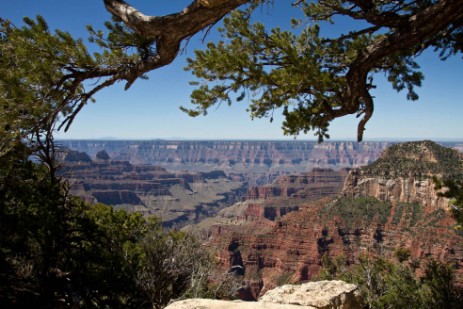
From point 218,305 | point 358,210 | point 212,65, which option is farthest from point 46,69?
point 358,210

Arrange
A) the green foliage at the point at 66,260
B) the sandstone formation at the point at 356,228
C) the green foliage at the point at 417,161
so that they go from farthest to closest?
the green foliage at the point at 417,161
the sandstone formation at the point at 356,228
the green foliage at the point at 66,260

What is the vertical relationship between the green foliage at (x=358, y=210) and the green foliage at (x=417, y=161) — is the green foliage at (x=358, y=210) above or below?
below

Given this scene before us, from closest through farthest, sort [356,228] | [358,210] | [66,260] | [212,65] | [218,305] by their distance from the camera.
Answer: [218,305] → [212,65] → [66,260] → [356,228] → [358,210]

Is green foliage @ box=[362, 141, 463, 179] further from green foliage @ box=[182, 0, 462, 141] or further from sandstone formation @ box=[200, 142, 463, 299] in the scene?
Result: green foliage @ box=[182, 0, 462, 141]

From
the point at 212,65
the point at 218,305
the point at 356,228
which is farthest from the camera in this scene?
the point at 356,228

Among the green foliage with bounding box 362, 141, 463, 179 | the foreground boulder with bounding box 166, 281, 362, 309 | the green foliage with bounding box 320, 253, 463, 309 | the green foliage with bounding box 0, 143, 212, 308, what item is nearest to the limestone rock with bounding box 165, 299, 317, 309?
the foreground boulder with bounding box 166, 281, 362, 309

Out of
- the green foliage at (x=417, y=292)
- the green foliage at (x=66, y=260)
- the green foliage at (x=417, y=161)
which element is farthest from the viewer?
the green foliage at (x=417, y=161)

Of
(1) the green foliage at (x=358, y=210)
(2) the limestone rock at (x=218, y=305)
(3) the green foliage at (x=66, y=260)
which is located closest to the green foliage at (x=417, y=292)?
(3) the green foliage at (x=66, y=260)

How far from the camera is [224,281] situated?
31.5ft

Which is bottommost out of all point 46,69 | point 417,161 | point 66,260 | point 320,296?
point 417,161

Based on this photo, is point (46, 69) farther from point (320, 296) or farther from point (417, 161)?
point (417, 161)

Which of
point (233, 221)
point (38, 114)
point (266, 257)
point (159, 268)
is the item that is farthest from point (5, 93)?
point (233, 221)

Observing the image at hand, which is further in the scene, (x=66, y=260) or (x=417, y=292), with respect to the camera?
(x=417, y=292)

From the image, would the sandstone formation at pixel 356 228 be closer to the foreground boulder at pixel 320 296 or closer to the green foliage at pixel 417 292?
the green foliage at pixel 417 292
